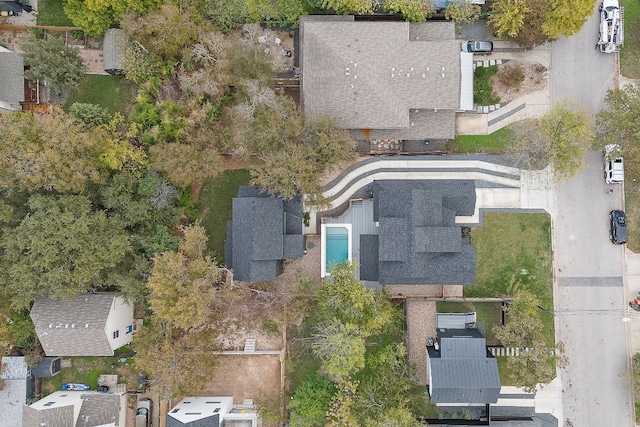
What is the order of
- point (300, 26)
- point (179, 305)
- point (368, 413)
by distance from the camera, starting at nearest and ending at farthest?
point (179, 305) → point (368, 413) → point (300, 26)

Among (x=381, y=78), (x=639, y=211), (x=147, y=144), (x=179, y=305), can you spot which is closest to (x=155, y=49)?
(x=147, y=144)

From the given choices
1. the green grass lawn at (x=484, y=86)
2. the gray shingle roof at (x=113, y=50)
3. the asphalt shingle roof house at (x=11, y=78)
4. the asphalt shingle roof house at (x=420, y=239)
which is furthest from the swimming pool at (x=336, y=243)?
the asphalt shingle roof house at (x=11, y=78)

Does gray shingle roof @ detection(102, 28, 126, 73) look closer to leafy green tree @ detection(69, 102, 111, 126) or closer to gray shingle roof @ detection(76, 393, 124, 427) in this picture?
leafy green tree @ detection(69, 102, 111, 126)

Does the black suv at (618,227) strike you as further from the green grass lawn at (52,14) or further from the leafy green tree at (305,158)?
the green grass lawn at (52,14)

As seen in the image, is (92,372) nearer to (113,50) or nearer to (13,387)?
(13,387)

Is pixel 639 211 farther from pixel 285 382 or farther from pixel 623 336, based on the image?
pixel 285 382

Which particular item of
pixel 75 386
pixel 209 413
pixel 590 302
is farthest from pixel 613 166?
pixel 75 386
